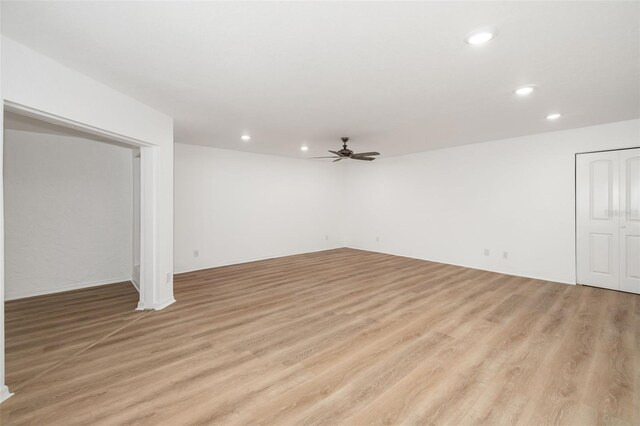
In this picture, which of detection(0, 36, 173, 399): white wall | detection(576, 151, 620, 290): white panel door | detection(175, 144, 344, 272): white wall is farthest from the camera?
detection(175, 144, 344, 272): white wall

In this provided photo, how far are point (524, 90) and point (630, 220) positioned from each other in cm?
302

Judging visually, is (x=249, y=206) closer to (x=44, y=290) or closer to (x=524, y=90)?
(x=44, y=290)

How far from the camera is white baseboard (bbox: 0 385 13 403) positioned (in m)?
1.85

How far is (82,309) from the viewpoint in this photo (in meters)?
3.50

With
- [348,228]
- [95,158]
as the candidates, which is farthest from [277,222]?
[95,158]

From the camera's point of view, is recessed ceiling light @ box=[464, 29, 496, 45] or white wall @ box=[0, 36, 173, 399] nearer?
recessed ceiling light @ box=[464, 29, 496, 45]

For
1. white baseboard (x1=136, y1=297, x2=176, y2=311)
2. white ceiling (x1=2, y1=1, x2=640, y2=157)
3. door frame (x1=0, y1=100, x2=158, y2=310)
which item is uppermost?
white ceiling (x1=2, y1=1, x2=640, y2=157)

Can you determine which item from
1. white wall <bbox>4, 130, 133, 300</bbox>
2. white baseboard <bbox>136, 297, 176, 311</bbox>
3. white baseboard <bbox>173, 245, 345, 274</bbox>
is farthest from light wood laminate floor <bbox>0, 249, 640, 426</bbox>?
white baseboard <bbox>173, 245, 345, 274</bbox>

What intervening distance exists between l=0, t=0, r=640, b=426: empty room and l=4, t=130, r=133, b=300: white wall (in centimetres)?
3

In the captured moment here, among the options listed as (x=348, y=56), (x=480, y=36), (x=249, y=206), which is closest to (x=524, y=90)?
(x=480, y=36)

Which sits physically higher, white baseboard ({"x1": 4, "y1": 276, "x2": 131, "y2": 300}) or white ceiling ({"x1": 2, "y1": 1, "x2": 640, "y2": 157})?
white ceiling ({"x1": 2, "y1": 1, "x2": 640, "y2": 157})

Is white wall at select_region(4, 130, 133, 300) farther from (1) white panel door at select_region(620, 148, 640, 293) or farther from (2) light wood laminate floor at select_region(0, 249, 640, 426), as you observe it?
(1) white panel door at select_region(620, 148, 640, 293)

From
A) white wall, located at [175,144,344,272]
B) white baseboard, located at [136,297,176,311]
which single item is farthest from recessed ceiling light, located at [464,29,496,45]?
white wall, located at [175,144,344,272]

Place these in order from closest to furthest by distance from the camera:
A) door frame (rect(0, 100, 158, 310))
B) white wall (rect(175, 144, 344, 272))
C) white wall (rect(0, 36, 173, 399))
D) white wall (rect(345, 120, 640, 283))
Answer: white wall (rect(0, 36, 173, 399)) → door frame (rect(0, 100, 158, 310)) → white wall (rect(345, 120, 640, 283)) → white wall (rect(175, 144, 344, 272))
